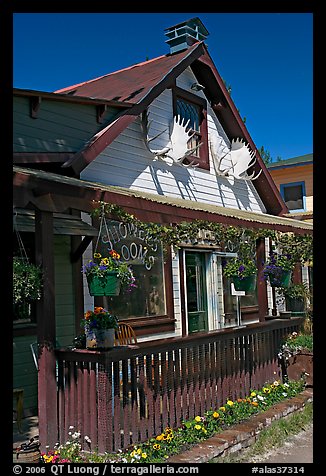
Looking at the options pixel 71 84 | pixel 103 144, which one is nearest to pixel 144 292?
pixel 103 144

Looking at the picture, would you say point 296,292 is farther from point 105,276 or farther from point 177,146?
point 105,276

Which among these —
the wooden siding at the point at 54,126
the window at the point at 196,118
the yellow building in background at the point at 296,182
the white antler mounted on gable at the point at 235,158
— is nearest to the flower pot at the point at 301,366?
the window at the point at 196,118

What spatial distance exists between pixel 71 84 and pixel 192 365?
7.77 meters

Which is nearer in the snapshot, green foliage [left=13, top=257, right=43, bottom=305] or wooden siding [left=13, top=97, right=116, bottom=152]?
green foliage [left=13, top=257, right=43, bottom=305]

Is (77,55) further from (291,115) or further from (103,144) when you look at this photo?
(291,115)

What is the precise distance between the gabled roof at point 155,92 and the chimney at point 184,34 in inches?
9.7

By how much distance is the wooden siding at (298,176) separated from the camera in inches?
829

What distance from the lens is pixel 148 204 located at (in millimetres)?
6621

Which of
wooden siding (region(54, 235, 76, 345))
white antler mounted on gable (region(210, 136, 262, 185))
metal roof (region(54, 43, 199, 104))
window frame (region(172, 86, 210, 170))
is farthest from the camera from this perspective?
white antler mounted on gable (region(210, 136, 262, 185))

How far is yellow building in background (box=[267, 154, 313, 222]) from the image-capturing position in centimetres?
2111

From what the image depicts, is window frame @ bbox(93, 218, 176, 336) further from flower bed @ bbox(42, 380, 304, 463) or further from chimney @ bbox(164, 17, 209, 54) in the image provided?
chimney @ bbox(164, 17, 209, 54)

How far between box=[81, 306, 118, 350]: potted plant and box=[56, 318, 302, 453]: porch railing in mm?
142

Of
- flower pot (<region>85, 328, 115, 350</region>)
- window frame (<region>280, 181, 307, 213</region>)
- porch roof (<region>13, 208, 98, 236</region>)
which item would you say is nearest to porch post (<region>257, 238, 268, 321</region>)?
porch roof (<region>13, 208, 98, 236</region>)

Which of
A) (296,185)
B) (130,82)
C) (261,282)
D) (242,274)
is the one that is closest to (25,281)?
(242,274)
